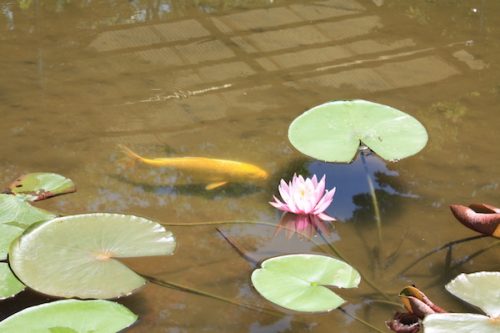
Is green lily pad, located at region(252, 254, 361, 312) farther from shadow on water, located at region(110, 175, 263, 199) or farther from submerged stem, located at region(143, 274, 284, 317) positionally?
shadow on water, located at region(110, 175, 263, 199)

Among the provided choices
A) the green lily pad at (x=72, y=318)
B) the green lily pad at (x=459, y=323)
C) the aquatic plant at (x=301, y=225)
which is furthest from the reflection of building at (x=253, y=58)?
the green lily pad at (x=459, y=323)

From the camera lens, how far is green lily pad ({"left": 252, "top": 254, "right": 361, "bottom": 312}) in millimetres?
1795

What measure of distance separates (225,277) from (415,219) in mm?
613

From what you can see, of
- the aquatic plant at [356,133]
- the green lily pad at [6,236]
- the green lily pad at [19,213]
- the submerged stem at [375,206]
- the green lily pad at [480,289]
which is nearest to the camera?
the green lily pad at [480,289]

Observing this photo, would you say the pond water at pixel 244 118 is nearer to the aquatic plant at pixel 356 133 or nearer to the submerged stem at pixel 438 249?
the submerged stem at pixel 438 249

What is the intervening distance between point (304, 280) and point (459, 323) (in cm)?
37

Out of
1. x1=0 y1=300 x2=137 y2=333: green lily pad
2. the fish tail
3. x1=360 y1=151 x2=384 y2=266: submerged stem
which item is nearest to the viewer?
x1=0 y1=300 x2=137 y2=333: green lily pad

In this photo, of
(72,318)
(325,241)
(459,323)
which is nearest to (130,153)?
(325,241)

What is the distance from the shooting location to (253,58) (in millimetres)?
3170

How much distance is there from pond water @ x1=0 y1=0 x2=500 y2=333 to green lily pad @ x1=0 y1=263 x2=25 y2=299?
0.05 meters

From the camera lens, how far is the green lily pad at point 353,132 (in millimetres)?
2291

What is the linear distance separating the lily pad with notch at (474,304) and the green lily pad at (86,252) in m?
0.69

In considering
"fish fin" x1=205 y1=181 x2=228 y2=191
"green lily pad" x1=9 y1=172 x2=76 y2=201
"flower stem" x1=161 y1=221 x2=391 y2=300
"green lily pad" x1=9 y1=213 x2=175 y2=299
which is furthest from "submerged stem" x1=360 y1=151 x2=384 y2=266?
"green lily pad" x1=9 y1=172 x2=76 y2=201

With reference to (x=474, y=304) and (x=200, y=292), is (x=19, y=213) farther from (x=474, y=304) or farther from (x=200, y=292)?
(x=474, y=304)
